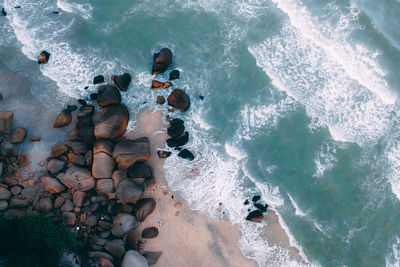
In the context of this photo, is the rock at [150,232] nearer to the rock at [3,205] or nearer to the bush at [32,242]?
the bush at [32,242]

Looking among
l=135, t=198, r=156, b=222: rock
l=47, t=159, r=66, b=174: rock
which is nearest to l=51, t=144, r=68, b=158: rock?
l=47, t=159, r=66, b=174: rock

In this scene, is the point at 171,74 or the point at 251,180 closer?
the point at 251,180

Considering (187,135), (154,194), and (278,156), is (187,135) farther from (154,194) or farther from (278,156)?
(278,156)

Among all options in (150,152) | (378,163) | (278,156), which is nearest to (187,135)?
(150,152)

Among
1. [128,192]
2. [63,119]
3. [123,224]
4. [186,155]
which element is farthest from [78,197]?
[186,155]

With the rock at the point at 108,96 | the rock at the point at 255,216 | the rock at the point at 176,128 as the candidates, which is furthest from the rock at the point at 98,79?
the rock at the point at 255,216

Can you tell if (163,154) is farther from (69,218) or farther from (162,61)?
(69,218)
